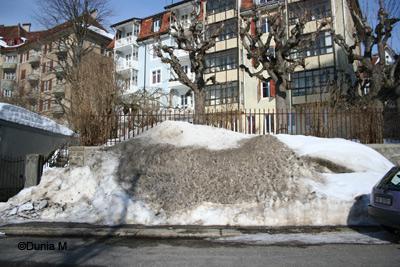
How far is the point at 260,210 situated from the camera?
9578mm

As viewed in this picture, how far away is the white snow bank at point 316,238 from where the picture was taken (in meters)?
7.45

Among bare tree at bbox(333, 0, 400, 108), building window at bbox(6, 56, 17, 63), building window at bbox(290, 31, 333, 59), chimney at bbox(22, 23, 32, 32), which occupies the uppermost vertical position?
chimney at bbox(22, 23, 32, 32)

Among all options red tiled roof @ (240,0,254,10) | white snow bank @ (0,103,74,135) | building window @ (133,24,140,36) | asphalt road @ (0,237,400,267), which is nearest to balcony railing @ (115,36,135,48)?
building window @ (133,24,140,36)

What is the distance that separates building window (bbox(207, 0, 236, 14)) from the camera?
3675 cm

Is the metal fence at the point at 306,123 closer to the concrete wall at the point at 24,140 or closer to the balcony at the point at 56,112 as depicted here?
the concrete wall at the point at 24,140

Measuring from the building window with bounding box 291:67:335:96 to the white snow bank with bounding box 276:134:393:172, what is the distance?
58.6 feet

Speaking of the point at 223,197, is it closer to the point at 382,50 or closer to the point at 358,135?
the point at 358,135

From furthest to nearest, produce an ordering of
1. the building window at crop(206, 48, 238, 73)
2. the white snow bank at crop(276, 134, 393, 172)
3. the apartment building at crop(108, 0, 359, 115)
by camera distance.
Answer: the building window at crop(206, 48, 238, 73) → the apartment building at crop(108, 0, 359, 115) → the white snow bank at crop(276, 134, 393, 172)

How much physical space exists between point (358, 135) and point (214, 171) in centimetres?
723

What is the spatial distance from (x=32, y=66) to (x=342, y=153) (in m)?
59.4

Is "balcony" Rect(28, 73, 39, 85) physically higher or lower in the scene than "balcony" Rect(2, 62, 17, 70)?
lower

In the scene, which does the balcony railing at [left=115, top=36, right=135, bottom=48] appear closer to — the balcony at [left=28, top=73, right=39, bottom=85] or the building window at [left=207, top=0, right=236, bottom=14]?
the building window at [left=207, top=0, right=236, bottom=14]

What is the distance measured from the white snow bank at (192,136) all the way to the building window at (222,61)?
76.3 ft

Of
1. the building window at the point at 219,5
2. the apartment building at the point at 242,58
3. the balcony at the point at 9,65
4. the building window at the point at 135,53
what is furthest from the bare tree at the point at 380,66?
the balcony at the point at 9,65
